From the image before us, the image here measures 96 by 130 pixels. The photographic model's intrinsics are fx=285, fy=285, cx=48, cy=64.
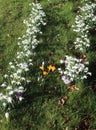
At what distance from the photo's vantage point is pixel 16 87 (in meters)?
7.76

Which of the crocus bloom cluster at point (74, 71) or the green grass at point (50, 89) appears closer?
the green grass at point (50, 89)

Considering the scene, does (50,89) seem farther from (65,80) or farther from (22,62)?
(22,62)

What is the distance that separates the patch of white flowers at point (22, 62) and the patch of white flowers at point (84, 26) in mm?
1343

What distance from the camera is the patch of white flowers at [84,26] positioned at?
9362 mm

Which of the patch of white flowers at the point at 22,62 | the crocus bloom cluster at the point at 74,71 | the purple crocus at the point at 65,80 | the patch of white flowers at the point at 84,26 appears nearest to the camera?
the patch of white flowers at the point at 22,62

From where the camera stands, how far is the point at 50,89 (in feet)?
27.0

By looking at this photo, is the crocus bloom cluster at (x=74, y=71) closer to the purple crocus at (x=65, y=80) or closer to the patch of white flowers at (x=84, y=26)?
the purple crocus at (x=65, y=80)

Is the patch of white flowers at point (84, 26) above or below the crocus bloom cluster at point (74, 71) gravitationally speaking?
above

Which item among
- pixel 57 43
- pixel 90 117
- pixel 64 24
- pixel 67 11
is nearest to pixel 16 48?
pixel 57 43

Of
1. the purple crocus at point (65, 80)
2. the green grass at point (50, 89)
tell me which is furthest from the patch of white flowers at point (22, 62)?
the purple crocus at point (65, 80)

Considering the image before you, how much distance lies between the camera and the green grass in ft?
23.7

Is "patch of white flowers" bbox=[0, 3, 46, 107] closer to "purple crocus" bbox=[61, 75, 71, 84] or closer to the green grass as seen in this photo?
the green grass

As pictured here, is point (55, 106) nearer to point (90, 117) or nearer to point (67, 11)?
point (90, 117)

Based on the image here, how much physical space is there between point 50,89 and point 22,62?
1.40 m
